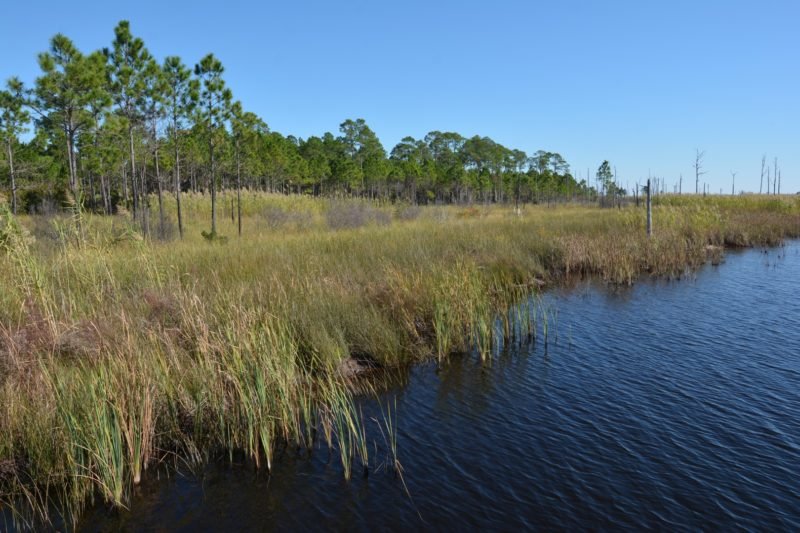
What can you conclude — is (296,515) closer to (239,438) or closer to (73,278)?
(239,438)

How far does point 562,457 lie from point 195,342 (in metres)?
4.14

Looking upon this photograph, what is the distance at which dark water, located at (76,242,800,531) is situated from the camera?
12.5ft

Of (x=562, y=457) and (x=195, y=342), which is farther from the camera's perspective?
(x=195, y=342)

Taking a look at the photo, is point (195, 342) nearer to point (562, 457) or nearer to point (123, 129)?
point (562, 457)

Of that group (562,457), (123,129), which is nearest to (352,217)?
(123,129)

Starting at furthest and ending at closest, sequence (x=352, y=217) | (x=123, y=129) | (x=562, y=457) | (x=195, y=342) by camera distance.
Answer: (x=352, y=217), (x=123, y=129), (x=195, y=342), (x=562, y=457)

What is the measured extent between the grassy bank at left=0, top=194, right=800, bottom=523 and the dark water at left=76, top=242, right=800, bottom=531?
0.37 metres

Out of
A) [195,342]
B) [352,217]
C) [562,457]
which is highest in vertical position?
[352,217]

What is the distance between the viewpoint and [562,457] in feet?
15.2

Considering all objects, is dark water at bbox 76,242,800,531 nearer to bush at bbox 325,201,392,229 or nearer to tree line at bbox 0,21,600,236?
tree line at bbox 0,21,600,236

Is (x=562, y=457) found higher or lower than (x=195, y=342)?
lower

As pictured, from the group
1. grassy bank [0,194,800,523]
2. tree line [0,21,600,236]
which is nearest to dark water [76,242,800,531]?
grassy bank [0,194,800,523]

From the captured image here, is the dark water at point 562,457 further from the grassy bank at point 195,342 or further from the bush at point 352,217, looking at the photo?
the bush at point 352,217

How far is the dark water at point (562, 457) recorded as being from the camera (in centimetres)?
380
